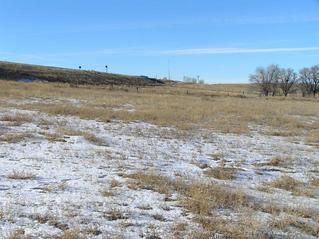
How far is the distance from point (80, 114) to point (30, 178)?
12938mm

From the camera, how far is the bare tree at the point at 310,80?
A: 114 meters

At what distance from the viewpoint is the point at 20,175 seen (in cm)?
900

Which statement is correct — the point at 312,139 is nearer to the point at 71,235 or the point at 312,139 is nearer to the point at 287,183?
the point at 287,183

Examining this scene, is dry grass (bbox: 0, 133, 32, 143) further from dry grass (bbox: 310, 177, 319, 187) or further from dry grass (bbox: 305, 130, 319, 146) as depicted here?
dry grass (bbox: 305, 130, 319, 146)

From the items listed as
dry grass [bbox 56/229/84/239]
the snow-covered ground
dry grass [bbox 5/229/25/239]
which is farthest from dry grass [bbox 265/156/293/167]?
dry grass [bbox 5/229/25/239]

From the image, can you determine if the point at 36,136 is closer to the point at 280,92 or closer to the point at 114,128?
the point at 114,128

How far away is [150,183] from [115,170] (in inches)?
52.9

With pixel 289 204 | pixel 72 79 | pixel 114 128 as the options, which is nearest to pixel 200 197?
pixel 289 204

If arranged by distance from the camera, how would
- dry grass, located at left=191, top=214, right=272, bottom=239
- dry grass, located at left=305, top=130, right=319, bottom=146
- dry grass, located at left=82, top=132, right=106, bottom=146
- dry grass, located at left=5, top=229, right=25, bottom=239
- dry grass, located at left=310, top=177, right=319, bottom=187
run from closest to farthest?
dry grass, located at left=5, top=229, right=25, bottom=239 → dry grass, located at left=191, top=214, right=272, bottom=239 → dry grass, located at left=310, top=177, right=319, bottom=187 → dry grass, located at left=82, top=132, right=106, bottom=146 → dry grass, located at left=305, top=130, right=319, bottom=146

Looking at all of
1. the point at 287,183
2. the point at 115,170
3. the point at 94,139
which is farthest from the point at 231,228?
the point at 94,139

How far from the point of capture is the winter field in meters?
6.62

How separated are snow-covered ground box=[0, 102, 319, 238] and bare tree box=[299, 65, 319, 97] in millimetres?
99605

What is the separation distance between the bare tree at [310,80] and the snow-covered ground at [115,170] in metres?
99.6

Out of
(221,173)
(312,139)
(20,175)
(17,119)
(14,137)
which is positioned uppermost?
(17,119)
